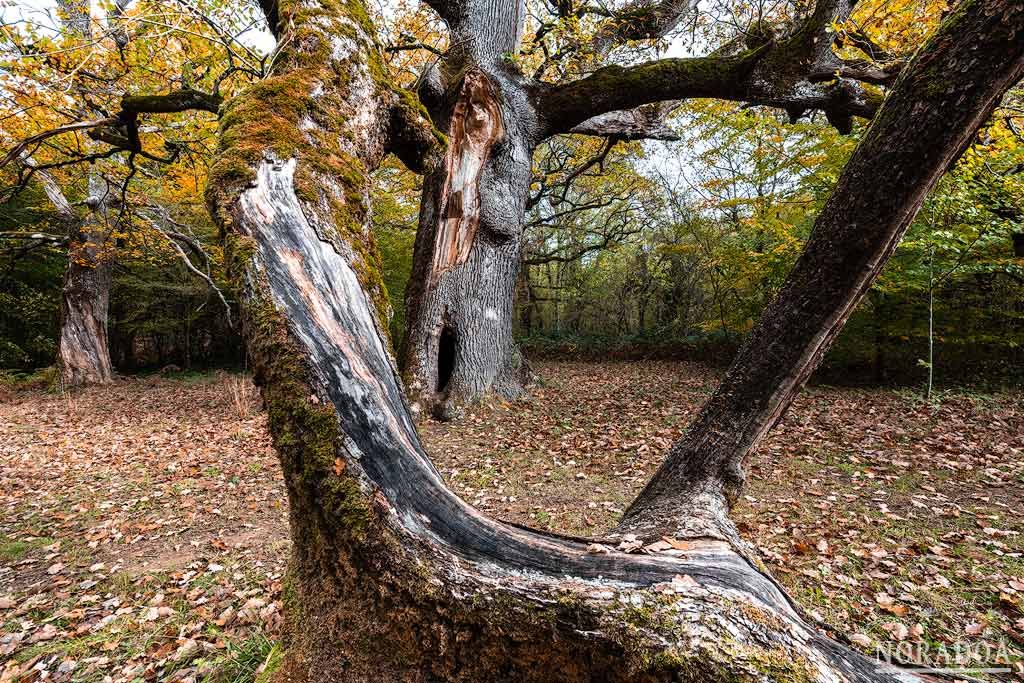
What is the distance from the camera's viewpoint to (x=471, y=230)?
645cm

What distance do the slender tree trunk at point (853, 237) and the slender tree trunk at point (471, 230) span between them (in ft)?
15.4

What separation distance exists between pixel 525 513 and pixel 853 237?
334cm

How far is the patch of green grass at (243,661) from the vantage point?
7.00ft

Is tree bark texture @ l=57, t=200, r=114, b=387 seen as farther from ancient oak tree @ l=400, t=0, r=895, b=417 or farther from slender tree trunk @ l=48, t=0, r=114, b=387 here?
ancient oak tree @ l=400, t=0, r=895, b=417

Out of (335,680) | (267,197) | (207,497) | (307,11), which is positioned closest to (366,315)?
(267,197)

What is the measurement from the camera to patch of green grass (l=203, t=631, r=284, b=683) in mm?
2133

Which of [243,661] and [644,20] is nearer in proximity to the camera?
[243,661]

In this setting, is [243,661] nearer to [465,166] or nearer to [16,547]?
[16,547]

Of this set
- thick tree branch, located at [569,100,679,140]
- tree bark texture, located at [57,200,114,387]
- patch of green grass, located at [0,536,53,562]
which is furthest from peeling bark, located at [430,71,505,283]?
tree bark texture, located at [57,200,114,387]

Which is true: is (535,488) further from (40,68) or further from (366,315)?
(40,68)

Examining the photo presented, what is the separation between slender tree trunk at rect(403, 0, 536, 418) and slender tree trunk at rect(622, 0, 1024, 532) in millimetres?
4707

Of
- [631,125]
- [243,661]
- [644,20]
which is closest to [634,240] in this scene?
[631,125]

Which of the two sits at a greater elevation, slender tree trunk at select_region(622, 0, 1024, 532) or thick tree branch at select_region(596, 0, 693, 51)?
thick tree branch at select_region(596, 0, 693, 51)

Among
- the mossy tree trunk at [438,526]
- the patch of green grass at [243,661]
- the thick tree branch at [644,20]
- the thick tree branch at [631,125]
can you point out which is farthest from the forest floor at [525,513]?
the thick tree branch at [644,20]
